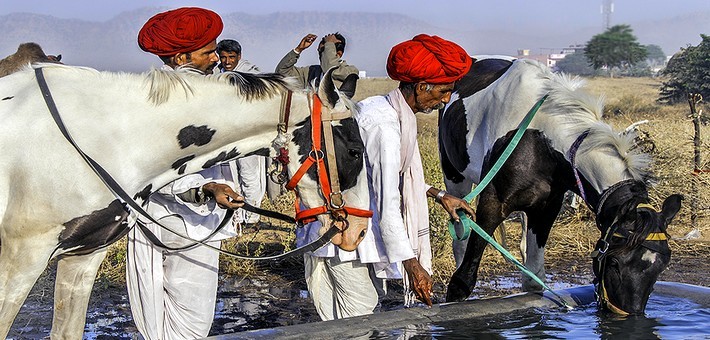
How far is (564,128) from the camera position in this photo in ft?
19.6

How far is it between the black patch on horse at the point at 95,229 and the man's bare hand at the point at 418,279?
134 cm

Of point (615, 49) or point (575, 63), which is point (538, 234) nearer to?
point (615, 49)

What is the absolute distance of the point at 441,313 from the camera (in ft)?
16.2

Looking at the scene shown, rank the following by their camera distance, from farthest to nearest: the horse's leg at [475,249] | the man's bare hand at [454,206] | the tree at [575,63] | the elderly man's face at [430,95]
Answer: the tree at [575,63], the horse's leg at [475,249], the man's bare hand at [454,206], the elderly man's face at [430,95]

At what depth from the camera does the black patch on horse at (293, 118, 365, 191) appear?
418 centimetres

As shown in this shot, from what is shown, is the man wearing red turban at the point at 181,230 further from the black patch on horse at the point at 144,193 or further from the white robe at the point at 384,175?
the white robe at the point at 384,175

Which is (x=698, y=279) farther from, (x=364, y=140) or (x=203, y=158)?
(x=203, y=158)

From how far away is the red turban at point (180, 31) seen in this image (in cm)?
446

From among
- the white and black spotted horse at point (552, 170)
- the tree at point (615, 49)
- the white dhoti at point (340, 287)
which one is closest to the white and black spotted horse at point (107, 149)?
the white dhoti at point (340, 287)

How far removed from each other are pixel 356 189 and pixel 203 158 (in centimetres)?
71

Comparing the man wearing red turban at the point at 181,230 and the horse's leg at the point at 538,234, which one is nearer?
the man wearing red turban at the point at 181,230

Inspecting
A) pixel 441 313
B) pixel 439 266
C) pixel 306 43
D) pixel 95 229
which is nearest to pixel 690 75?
pixel 306 43

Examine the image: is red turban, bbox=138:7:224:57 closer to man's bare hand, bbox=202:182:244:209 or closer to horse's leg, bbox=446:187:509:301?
man's bare hand, bbox=202:182:244:209

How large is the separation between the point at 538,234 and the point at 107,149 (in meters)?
3.45
